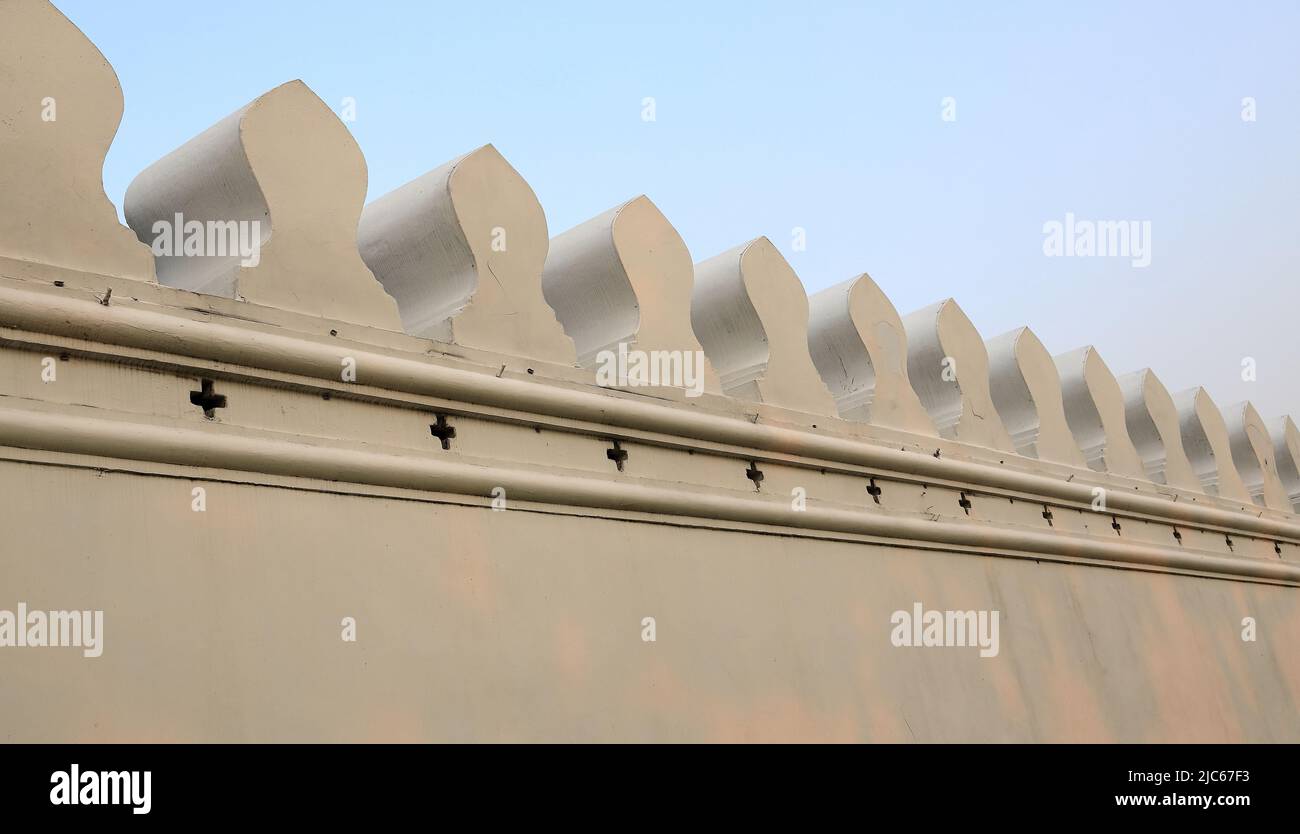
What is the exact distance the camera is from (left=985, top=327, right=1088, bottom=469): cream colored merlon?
490 centimetres

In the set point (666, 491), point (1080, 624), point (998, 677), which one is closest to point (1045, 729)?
point (998, 677)

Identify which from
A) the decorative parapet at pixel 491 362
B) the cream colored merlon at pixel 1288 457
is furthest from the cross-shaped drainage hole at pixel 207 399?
the cream colored merlon at pixel 1288 457

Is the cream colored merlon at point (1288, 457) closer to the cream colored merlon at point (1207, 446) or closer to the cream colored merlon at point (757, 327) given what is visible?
the cream colored merlon at point (1207, 446)

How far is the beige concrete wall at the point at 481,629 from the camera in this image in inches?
86.1

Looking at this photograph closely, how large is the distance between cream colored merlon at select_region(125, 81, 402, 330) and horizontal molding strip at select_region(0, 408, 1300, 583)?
36cm

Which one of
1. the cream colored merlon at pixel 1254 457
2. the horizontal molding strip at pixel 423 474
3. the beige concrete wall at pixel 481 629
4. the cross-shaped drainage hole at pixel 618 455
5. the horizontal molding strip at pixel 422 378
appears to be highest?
the cream colored merlon at pixel 1254 457

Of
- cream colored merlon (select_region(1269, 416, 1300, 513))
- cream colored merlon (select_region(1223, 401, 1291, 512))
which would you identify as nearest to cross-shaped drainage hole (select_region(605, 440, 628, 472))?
cream colored merlon (select_region(1223, 401, 1291, 512))

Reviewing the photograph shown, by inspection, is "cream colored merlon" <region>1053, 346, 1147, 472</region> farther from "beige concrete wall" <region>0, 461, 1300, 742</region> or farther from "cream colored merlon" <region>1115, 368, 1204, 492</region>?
"beige concrete wall" <region>0, 461, 1300, 742</region>

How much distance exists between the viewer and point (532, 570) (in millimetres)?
2842

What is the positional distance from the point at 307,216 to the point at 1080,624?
118 inches

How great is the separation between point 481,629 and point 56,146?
1245mm

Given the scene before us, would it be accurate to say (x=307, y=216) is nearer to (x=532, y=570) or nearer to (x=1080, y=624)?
(x=532, y=570)

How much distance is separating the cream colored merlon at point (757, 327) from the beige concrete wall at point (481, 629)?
488mm

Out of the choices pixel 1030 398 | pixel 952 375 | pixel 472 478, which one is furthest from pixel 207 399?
pixel 1030 398
